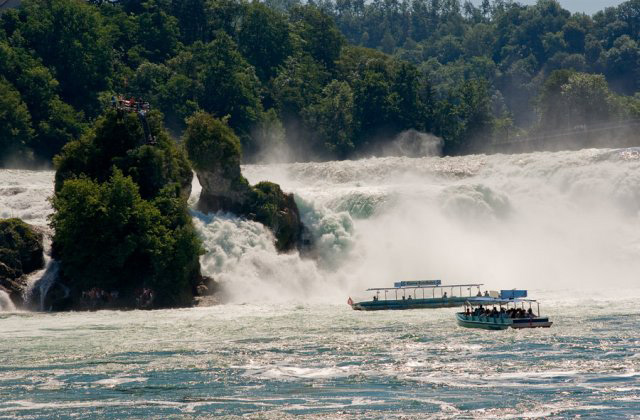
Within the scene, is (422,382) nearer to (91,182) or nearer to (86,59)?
(91,182)

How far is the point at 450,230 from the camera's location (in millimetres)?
99375

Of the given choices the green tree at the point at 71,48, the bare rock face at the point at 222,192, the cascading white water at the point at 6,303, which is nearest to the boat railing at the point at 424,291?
the bare rock face at the point at 222,192

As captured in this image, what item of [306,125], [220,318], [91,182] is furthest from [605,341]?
[306,125]

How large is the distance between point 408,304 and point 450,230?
712 inches

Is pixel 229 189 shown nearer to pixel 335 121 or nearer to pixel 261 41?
pixel 335 121

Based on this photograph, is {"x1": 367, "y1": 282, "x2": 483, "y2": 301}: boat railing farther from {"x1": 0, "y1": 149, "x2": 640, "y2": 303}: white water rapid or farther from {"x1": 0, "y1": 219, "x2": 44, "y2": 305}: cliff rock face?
{"x1": 0, "y1": 219, "x2": 44, "y2": 305}: cliff rock face

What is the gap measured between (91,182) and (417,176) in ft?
106

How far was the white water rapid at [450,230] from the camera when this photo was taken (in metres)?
91.6

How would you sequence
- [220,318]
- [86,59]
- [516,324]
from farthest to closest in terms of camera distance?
[86,59], [220,318], [516,324]

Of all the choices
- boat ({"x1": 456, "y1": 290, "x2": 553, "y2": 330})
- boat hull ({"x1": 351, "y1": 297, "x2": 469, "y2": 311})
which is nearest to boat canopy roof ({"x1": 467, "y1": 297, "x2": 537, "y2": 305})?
boat ({"x1": 456, "y1": 290, "x2": 553, "y2": 330})

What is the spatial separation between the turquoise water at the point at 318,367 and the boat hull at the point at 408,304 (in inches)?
183

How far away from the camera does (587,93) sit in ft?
568

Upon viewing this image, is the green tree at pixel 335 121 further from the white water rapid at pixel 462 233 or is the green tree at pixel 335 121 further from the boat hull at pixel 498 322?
the boat hull at pixel 498 322

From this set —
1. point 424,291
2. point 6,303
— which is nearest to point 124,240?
point 6,303
